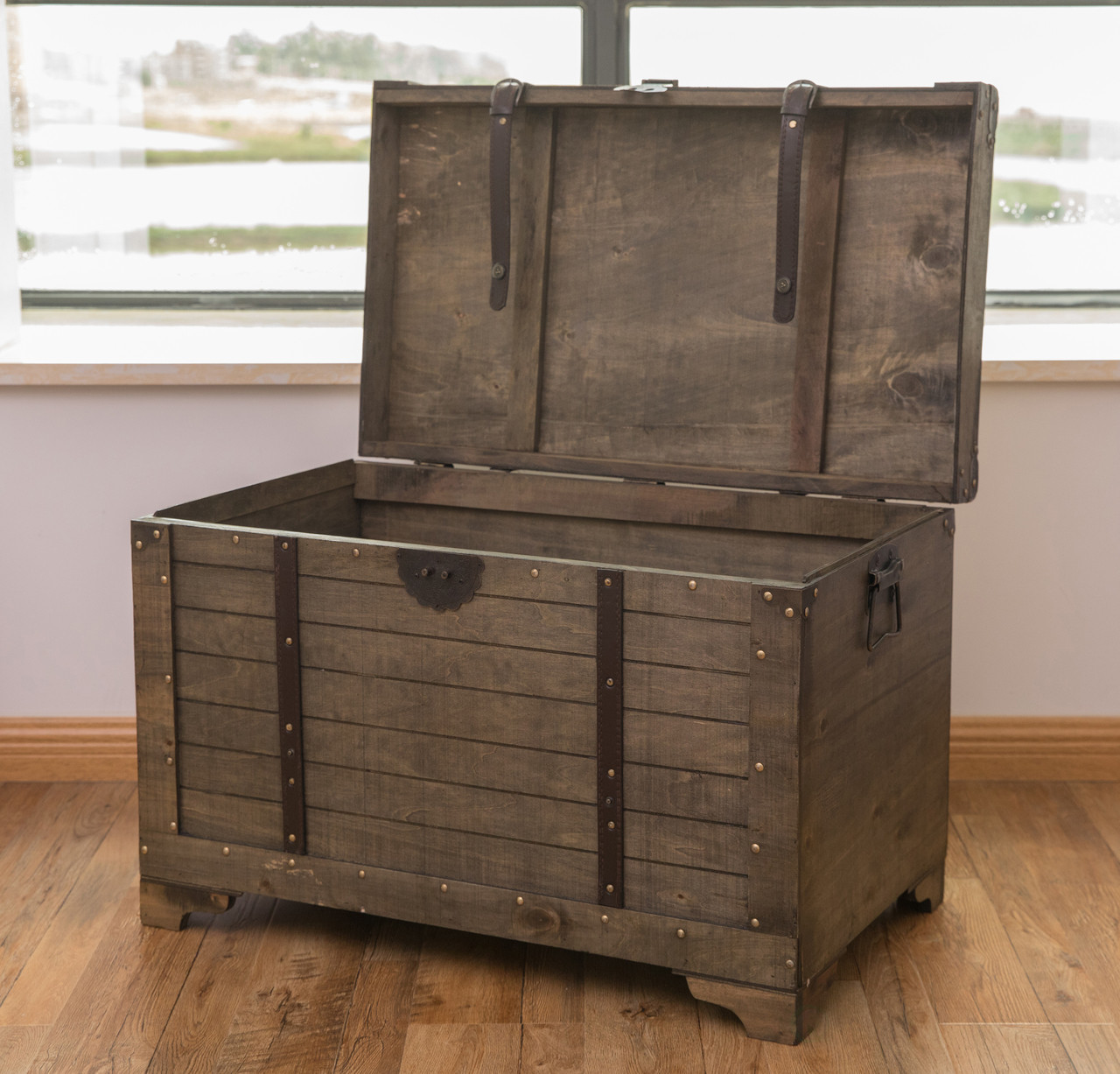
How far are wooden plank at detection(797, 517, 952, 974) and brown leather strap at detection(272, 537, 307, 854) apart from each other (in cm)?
63

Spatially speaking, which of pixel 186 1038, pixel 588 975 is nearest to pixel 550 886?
pixel 588 975

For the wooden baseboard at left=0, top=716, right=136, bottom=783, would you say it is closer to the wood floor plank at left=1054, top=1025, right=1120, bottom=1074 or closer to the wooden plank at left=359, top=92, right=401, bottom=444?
the wooden plank at left=359, top=92, right=401, bottom=444

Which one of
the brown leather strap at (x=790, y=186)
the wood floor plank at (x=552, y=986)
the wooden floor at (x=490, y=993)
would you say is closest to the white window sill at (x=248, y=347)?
the brown leather strap at (x=790, y=186)

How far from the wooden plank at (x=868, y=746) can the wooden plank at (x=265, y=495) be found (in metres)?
0.85

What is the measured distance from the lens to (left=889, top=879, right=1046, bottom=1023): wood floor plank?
1.87m

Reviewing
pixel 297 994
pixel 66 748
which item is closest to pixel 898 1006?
pixel 297 994

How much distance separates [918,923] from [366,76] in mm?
1834

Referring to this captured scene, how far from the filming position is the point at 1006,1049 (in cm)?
177

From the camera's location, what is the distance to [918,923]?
2.11m

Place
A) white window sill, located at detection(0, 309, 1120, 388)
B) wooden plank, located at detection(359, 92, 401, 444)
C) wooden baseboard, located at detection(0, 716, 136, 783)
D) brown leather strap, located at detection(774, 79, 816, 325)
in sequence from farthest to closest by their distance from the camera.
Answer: wooden baseboard, located at detection(0, 716, 136, 783) → white window sill, located at detection(0, 309, 1120, 388) → wooden plank, located at detection(359, 92, 401, 444) → brown leather strap, located at detection(774, 79, 816, 325)

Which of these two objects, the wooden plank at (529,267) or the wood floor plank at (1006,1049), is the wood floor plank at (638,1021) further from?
the wooden plank at (529,267)

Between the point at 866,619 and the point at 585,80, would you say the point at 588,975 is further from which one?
the point at 585,80

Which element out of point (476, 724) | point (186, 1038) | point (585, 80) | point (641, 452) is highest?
point (585, 80)

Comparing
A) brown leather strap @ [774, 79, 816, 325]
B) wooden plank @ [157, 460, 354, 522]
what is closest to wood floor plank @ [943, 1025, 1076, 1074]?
brown leather strap @ [774, 79, 816, 325]
